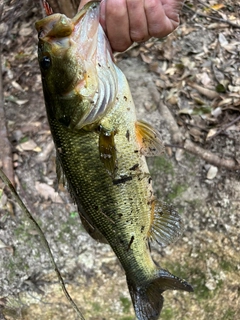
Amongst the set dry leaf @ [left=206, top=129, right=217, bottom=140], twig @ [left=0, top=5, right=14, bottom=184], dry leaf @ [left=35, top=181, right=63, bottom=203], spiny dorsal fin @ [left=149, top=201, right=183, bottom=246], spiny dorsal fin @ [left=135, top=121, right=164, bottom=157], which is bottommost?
dry leaf @ [left=206, top=129, right=217, bottom=140]

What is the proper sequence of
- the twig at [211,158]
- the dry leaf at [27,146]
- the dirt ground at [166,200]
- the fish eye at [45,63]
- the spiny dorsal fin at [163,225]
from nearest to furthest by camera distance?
the fish eye at [45,63] → the spiny dorsal fin at [163,225] → the dirt ground at [166,200] → the twig at [211,158] → the dry leaf at [27,146]

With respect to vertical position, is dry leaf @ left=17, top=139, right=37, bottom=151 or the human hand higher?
the human hand

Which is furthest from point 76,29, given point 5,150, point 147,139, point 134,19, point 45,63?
point 5,150

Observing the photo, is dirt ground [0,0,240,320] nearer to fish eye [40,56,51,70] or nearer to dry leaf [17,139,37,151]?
dry leaf [17,139,37,151]

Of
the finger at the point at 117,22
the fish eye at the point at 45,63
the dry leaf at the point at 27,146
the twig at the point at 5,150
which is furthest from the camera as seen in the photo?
the dry leaf at the point at 27,146

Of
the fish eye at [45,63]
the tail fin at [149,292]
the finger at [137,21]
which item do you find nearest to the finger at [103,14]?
the finger at [137,21]

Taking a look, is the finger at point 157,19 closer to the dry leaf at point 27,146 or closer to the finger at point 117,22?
the finger at point 117,22

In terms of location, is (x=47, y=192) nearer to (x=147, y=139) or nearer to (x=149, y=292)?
(x=149, y=292)

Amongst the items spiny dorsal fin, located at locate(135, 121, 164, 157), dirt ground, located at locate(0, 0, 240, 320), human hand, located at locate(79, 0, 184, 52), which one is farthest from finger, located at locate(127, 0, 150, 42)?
dirt ground, located at locate(0, 0, 240, 320)
